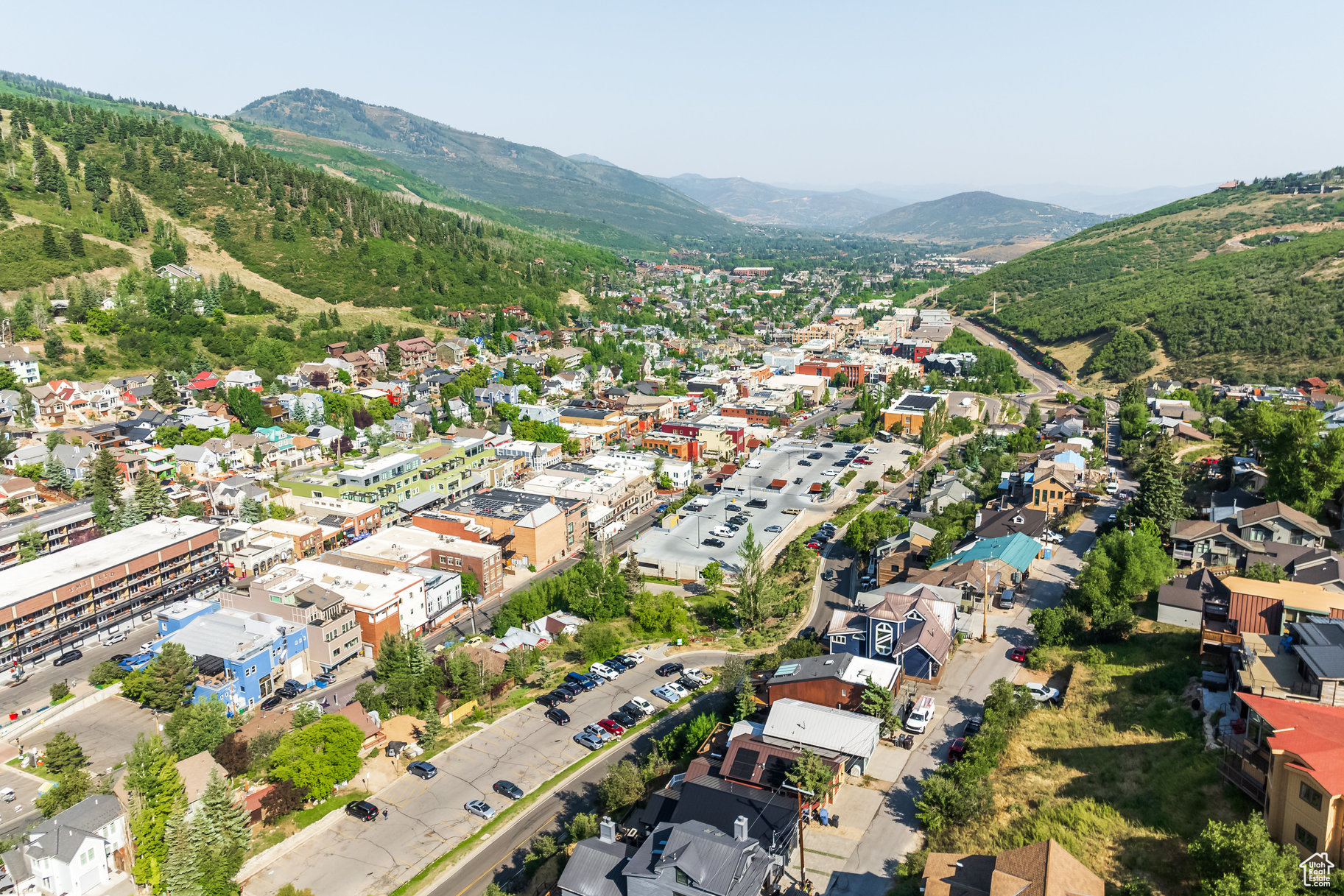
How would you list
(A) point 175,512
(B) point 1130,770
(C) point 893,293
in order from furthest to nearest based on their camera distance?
(C) point 893,293 < (A) point 175,512 < (B) point 1130,770

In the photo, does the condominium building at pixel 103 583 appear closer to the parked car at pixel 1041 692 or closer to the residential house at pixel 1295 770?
the parked car at pixel 1041 692

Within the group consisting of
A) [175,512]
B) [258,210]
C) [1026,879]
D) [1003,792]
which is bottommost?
[175,512]

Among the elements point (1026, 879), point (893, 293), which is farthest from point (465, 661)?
point (893, 293)

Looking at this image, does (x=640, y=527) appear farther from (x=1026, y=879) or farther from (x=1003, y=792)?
(x=1026, y=879)

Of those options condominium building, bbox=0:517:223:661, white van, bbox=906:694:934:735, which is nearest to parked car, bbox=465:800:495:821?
white van, bbox=906:694:934:735

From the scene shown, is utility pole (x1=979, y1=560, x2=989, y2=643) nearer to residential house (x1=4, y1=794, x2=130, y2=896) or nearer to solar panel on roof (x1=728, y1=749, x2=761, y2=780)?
solar panel on roof (x1=728, y1=749, x2=761, y2=780)

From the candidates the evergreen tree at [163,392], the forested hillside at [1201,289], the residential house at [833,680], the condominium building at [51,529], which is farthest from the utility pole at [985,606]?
the evergreen tree at [163,392]
